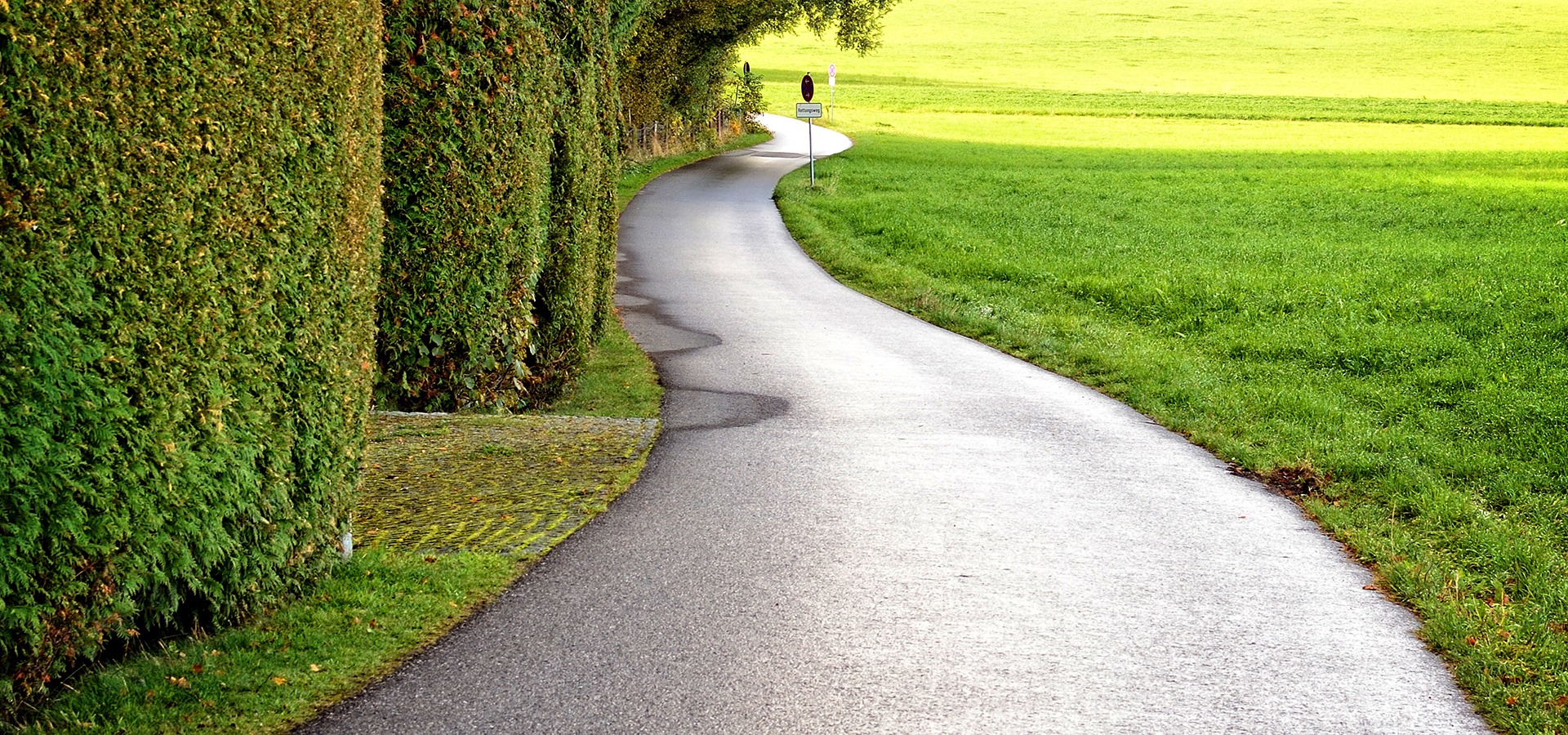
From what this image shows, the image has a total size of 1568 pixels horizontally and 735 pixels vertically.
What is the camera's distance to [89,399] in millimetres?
4191

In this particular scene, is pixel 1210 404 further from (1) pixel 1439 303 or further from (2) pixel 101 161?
(2) pixel 101 161

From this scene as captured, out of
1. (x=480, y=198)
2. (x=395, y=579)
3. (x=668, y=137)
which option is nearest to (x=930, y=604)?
(x=395, y=579)

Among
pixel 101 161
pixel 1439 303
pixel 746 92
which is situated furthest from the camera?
pixel 746 92

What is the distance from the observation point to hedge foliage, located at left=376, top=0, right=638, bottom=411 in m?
9.23

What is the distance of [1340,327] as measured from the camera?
14555mm

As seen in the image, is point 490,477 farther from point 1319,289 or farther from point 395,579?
point 1319,289

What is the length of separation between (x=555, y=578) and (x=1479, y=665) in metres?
4.23

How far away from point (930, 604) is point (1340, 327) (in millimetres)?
10137

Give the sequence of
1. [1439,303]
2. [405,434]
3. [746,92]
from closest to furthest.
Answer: [405,434] → [1439,303] → [746,92]

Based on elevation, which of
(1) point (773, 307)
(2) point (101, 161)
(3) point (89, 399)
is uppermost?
(2) point (101, 161)

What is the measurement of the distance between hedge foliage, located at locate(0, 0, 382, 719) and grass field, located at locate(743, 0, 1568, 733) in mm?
5066

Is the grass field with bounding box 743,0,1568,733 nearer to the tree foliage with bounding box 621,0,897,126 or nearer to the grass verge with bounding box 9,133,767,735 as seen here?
the grass verge with bounding box 9,133,767,735

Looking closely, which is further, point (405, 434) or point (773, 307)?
point (773, 307)

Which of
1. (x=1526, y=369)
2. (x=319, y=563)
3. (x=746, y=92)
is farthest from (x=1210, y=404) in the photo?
(x=746, y=92)
